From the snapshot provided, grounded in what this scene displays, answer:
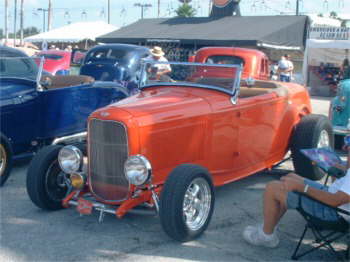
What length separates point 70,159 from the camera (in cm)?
467

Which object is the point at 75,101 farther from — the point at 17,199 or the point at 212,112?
the point at 212,112

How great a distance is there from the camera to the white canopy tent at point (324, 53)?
1903 centimetres

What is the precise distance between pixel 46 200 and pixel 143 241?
1.19 m

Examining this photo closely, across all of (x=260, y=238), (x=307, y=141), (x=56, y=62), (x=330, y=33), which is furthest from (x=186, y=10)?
(x=260, y=238)

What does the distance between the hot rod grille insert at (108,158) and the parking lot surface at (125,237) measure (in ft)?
1.13

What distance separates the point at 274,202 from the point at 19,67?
4.89 metres

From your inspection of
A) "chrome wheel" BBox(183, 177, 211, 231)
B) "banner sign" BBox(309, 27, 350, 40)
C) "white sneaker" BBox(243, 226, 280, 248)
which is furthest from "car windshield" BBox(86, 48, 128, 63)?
"banner sign" BBox(309, 27, 350, 40)

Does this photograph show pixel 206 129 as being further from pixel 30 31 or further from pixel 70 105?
pixel 30 31

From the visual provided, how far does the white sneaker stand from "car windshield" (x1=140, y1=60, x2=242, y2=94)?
5.39 feet

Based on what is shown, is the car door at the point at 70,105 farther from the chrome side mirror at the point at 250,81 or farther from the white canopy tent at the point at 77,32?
the white canopy tent at the point at 77,32

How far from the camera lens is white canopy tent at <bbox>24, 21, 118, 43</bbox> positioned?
31.7 m

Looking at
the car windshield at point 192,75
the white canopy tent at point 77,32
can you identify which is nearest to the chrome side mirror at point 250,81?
the car windshield at point 192,75

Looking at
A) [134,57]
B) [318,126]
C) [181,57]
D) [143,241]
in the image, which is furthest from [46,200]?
[181,57]

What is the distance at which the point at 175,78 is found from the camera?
223 inches
